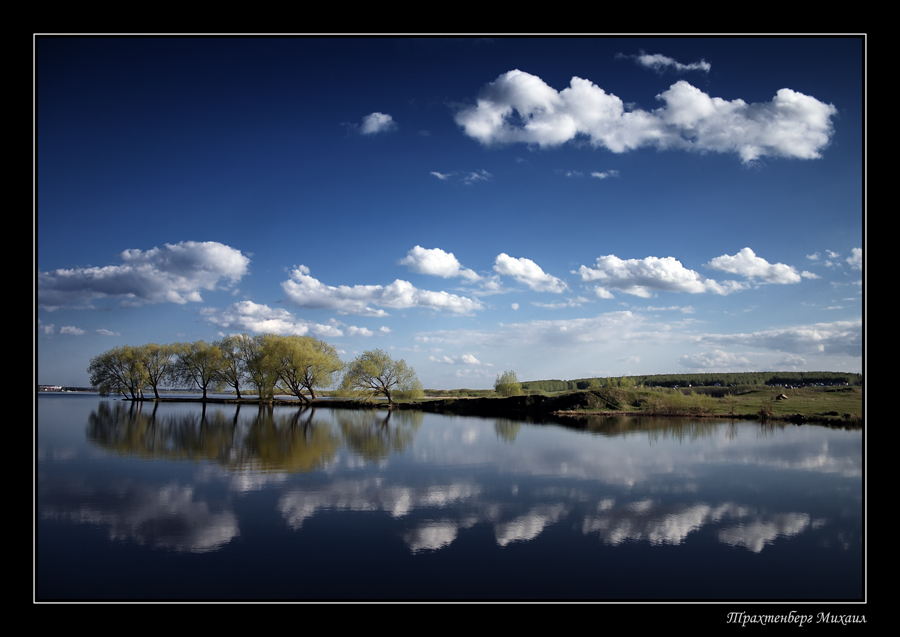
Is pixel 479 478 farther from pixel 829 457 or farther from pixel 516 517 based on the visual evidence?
pixel 829 457

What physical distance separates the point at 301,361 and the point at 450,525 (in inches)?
1958

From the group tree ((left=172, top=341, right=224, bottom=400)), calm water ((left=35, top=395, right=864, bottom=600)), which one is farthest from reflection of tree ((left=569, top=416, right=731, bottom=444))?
tree ((left=172, top=341, right=224, bottom=400))

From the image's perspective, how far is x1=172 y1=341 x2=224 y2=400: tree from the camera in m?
61.8

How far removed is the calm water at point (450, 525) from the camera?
671 cm

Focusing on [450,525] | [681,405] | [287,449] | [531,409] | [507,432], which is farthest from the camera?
[531,409]

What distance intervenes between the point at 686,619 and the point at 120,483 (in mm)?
14337

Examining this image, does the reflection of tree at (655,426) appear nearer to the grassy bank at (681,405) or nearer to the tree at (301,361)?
the grassy bank at (681,405)

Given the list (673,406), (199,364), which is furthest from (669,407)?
(199,364)

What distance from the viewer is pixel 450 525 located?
29.1 ft

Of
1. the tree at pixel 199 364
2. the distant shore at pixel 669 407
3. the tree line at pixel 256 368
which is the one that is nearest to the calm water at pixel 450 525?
the distant shore at pixel 669 407

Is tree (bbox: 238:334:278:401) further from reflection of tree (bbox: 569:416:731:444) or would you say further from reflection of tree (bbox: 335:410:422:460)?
reflection of tree (bbox: 569:416:731:444)

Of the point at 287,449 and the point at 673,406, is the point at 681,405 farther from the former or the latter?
the point at 287,449

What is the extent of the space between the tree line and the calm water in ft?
111
